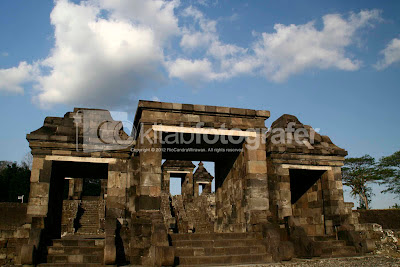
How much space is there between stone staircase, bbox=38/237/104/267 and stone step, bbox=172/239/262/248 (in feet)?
7.55

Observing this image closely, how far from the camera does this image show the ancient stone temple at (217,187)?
404 inches

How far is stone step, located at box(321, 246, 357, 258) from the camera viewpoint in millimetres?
11689

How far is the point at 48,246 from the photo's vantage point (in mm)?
10445

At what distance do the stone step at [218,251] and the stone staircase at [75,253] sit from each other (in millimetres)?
2318

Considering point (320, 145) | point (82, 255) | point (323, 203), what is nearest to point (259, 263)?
point (82, 255)

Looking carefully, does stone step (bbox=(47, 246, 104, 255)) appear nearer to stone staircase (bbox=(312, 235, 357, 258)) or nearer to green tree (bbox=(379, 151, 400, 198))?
stone staircase (bbox=(312, 235, 357, 258))

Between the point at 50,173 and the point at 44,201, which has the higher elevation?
the point at 50,173

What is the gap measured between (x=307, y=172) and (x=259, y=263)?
654 cm

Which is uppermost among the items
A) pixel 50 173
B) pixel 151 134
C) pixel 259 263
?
pixel 151 134

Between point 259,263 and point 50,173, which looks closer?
point 259,263

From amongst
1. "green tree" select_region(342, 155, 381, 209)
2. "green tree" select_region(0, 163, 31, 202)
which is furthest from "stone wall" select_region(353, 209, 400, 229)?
"green tree" select_region(0, 163, 31, 202)

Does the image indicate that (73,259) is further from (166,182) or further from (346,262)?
(166,182)

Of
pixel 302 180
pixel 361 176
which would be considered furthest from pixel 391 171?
pixel 302 180

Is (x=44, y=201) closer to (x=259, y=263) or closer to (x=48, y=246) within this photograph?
(x=48, y=246)
